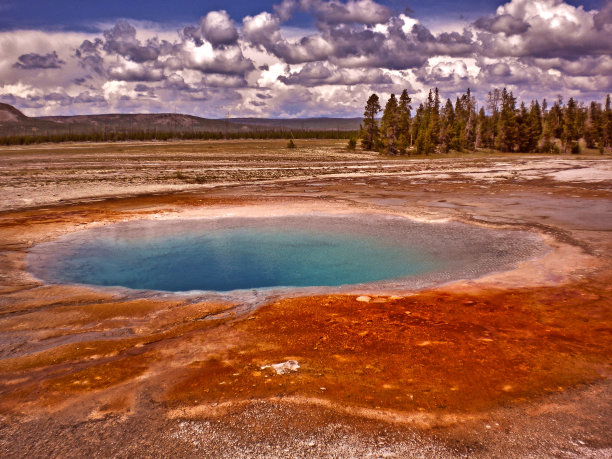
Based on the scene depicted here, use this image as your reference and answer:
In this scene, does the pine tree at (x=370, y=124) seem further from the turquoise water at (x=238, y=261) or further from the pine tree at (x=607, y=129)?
the turquoise water at (x=238, y=261)

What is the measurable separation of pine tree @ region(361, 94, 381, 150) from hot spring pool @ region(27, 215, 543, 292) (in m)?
58.5

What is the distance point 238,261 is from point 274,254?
1198 millimetres

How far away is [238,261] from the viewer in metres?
13.3

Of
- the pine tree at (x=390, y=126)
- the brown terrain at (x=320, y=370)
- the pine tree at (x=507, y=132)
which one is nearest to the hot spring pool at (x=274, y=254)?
the brown terrain at (x=320, y=370)

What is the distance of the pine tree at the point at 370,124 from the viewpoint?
7375 centimetres

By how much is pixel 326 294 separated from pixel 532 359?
14.4 feet

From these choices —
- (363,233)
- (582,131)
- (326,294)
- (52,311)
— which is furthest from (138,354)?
(582,131)

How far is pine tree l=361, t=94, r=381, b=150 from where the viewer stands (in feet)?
242

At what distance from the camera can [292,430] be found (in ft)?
16.9

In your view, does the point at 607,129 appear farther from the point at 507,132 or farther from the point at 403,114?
the point at 403,114

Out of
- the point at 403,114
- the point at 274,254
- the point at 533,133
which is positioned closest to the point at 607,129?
the point at 533,133

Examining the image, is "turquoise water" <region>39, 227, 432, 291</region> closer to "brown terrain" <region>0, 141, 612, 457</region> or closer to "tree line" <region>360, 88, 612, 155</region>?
"brown terrain" <region>0, 141, 612, 457</region>

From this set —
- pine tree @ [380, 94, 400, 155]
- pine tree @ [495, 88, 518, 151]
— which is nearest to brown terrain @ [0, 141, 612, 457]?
pine tree @ [380, 94, 400, 155]

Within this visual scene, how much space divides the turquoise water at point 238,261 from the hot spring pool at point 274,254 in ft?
0.09
